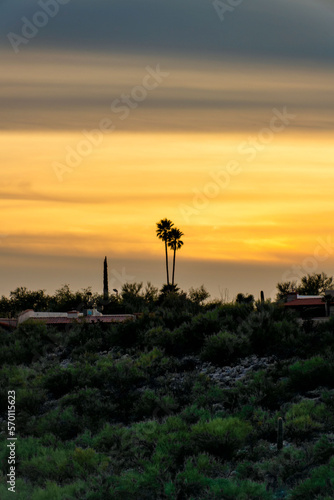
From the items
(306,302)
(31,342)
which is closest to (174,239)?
(306,302)

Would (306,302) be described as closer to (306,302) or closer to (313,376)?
(306,302)

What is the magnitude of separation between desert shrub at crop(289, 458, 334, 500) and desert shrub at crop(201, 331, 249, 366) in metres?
10.2

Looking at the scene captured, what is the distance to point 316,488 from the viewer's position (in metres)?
21.2

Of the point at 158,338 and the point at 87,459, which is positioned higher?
the point at 158,338

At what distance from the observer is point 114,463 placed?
2441 centimetres

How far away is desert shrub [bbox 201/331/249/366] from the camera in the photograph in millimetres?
31938

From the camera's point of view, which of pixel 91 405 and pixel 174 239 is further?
pixel 174 239

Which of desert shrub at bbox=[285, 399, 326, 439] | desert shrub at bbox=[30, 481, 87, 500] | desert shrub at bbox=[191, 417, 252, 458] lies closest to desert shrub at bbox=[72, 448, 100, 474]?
desert shrub at bbox=[30, 481, 87, 500]

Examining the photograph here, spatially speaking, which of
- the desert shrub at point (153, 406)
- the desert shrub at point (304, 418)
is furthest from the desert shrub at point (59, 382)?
the desert shrub at point (304, 418)

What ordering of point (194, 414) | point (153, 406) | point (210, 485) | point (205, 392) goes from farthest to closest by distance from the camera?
point (205, 392) → point (153, 406) → point (194, 414) → point (210, 485)

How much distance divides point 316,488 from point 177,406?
323 inches

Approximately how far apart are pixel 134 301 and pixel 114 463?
68.9 metres

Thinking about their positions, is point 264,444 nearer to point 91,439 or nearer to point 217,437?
point 217,437

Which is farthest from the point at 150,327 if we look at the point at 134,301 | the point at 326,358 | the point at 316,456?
the point at 134,301
